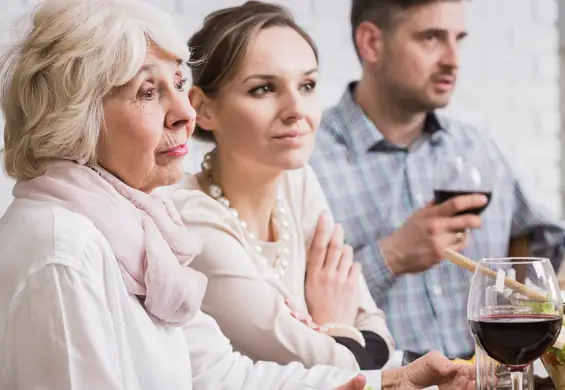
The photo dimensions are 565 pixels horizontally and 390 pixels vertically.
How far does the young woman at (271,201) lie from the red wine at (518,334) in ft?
3.52

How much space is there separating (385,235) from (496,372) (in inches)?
55.5

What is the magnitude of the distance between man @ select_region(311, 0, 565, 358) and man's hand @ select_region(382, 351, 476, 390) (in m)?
1.08

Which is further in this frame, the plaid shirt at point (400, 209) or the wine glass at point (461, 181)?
the plaid shirt at point (400, 209)

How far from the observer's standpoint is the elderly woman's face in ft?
4.80

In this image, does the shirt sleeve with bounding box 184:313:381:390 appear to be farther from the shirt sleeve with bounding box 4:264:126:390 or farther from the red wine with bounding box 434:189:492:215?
the red wine with bounding box 434:189:492:215

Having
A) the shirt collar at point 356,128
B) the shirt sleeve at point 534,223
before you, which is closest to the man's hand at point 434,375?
the shirt collar at point 356,128

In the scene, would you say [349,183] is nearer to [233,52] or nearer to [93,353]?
[233,52]

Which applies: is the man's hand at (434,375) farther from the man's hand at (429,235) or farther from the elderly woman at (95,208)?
the man's hand at (429,235)

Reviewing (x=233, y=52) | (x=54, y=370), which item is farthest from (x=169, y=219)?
(x=233, y=52)

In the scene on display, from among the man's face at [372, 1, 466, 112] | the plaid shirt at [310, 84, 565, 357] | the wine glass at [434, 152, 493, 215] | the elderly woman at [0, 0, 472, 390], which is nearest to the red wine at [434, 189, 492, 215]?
the wine glass at [434, 152, 493, 215]

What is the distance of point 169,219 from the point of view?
1.55 m

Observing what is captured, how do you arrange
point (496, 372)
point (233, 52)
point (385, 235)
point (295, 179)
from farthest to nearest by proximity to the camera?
point (385, 235) → point (295, 179) → point (233, 52) → point (496, 372)

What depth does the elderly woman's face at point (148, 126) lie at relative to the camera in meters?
1.46

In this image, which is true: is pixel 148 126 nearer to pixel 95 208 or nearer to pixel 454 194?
pixel 95 208
